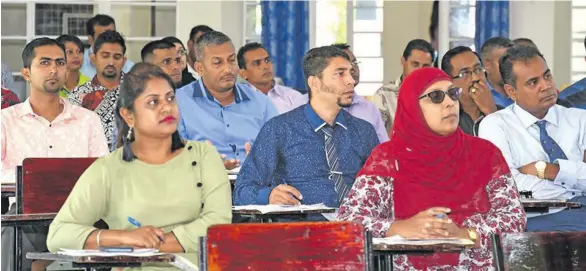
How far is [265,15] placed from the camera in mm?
10680

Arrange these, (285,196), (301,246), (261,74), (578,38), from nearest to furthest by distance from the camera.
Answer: (301,246), (285,196), (261,74), (578,38)

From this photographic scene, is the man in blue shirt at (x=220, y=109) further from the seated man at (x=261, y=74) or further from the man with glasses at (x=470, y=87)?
the seated man at (x=261, y=74)

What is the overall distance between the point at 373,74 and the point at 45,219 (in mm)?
8688

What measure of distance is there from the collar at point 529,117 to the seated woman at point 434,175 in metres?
1.40

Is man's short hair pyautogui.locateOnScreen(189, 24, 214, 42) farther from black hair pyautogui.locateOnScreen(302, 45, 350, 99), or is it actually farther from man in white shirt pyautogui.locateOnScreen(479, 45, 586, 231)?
man in white shirt pyautogui.locateOnScreen(479, 45, 586, 231)

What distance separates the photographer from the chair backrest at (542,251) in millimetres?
3203

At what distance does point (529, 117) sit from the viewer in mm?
5645

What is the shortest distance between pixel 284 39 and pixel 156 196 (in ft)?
22.3

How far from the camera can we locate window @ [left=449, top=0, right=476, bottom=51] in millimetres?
11375

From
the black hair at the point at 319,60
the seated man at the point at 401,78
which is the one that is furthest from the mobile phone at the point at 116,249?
the seated man at the point at 401,78

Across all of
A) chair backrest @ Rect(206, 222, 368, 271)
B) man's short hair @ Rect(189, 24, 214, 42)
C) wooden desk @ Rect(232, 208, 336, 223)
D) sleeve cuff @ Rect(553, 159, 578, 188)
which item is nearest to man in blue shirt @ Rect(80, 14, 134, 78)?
man's short hair @ Rect(189, 24, 214, 42)

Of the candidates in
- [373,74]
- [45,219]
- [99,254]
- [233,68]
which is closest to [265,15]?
[373,74]

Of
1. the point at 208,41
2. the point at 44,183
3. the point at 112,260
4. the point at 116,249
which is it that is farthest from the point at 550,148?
the point at 112,260

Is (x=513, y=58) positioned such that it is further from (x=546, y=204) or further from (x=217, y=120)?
(x=217, y=120)
